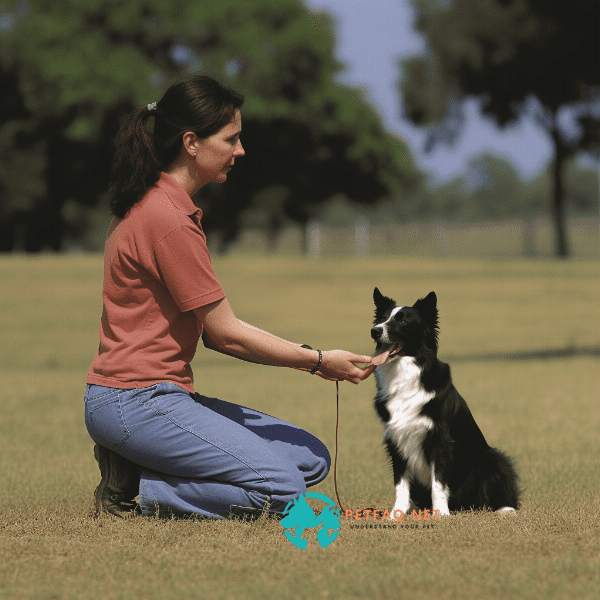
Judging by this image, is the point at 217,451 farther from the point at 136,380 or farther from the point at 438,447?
the point at 438,447

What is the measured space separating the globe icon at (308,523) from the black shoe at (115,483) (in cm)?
86

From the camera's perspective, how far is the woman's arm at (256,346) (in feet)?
13.7

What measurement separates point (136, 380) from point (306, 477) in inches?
44.0

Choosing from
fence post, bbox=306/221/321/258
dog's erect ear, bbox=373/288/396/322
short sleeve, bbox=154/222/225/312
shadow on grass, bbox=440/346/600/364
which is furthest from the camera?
fence post, bbox=306/221/321/258

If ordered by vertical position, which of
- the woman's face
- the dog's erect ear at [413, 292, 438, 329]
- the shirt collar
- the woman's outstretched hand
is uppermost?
the woman's face

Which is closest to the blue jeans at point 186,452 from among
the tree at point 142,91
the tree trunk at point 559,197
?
the tree trunk at point 559,197

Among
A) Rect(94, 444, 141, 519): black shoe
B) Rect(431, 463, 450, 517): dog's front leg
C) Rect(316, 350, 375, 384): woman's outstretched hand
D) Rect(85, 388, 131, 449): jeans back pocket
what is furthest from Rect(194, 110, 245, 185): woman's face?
Rect(431, 463, 450, 517): dog's front leg

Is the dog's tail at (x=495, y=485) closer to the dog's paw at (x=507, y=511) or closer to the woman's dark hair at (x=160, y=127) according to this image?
the dog's paw at (x=507, y=511)

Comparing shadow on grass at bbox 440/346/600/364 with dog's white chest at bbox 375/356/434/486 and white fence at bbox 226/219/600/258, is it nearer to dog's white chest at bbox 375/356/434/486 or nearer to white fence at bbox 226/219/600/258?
dog's white chest at bbox 375/356/434/486

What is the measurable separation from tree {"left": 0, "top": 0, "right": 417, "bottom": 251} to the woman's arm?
36.5 metres

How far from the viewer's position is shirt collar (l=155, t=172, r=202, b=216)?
4.20 m

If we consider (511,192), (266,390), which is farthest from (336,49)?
(511,192)

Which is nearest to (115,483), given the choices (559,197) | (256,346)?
(256,346)

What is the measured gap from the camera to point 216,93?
167 inches
